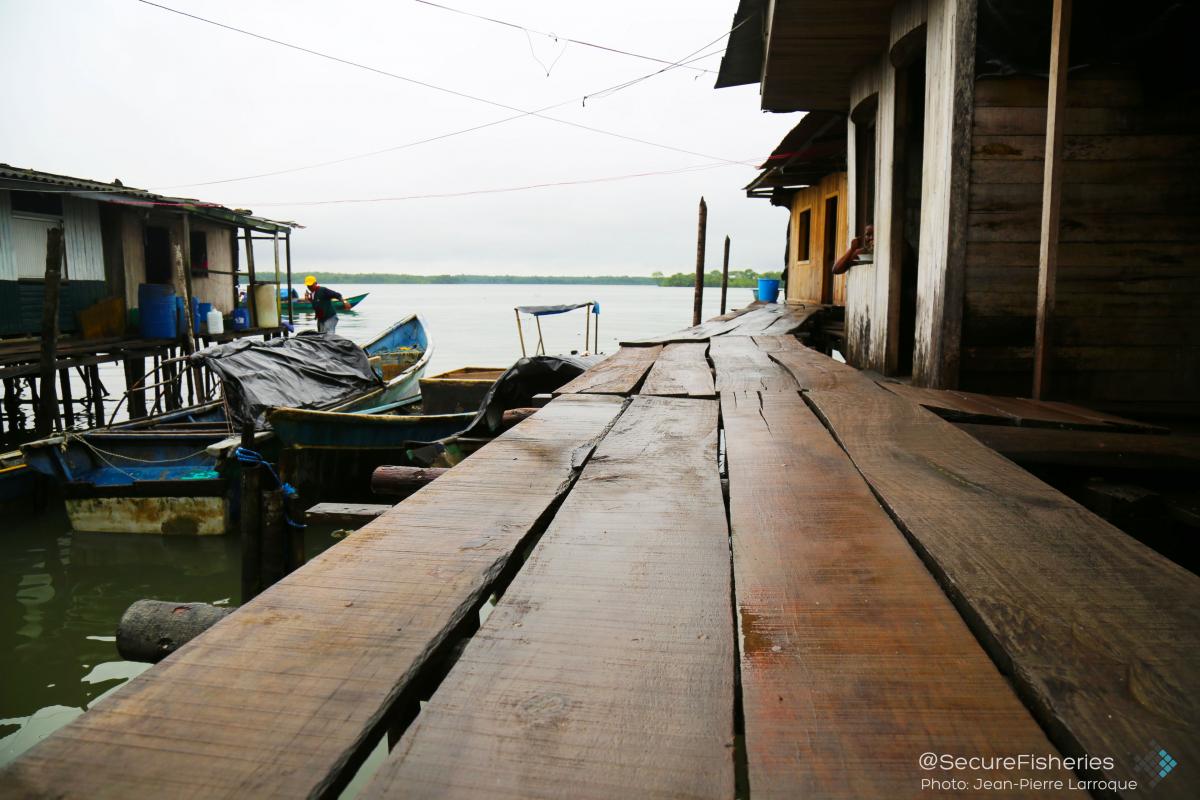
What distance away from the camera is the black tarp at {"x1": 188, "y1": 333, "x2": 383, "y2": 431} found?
36.4 feet

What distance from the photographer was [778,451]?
2434 millimetres

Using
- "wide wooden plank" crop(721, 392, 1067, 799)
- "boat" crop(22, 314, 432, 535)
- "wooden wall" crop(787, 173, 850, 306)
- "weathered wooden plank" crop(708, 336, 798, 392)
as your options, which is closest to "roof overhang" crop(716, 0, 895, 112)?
"weathered wooden plank" crop(708, 336, 798, 392)

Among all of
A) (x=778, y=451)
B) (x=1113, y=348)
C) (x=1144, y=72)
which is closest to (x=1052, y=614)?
(x=778, y=451)

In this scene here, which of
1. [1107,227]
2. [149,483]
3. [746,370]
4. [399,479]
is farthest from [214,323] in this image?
Answer: [1107,227]

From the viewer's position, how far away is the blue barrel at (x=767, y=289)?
755 inches

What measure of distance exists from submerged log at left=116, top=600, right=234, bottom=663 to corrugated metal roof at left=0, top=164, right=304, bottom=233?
15282 mm

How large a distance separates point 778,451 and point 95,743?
195cm

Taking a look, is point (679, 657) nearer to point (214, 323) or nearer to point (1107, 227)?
point (1107, 227)

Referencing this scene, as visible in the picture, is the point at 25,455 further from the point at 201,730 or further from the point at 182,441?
the point at 201,730

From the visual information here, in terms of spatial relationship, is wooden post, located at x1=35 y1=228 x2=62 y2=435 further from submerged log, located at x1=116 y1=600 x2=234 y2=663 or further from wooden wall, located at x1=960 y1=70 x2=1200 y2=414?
wooden wall, located at x1=960 y1=70 x2=1200 y2=414

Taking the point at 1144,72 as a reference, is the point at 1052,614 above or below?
below

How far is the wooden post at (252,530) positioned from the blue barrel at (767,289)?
15257 millimetres

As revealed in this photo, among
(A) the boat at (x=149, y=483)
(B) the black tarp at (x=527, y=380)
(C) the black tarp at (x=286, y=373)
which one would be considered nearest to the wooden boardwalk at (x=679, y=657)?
(B) the black tarp at (x=527, y=380)

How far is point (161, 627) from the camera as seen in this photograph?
212 centimetres
